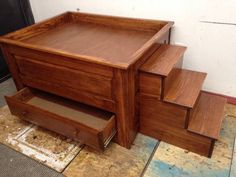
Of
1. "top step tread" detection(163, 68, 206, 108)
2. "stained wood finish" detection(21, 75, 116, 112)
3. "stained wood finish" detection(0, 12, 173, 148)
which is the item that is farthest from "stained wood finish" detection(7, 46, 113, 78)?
"top step tread" detection(163, 68, 206, 108)

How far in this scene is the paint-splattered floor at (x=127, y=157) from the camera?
1198 mm

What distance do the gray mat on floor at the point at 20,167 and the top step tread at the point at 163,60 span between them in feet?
2.38

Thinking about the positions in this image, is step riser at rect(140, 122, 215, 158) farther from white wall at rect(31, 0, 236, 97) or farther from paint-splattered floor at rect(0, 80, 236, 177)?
white wall at rect(31, 0, 236, 97)

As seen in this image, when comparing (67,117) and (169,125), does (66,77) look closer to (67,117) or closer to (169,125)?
(67,117)

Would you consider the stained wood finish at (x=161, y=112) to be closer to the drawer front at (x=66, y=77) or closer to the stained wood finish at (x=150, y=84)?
the stained wood finish at (x=150, y=84)

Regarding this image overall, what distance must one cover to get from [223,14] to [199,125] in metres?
0.67

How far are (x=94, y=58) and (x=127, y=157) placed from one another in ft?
1.89

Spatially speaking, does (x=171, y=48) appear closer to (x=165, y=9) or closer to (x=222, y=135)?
(x=165, y=9)

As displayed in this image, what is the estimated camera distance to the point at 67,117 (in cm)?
134

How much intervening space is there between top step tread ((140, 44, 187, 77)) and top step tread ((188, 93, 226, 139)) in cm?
31

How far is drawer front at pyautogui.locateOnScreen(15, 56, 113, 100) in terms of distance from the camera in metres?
1.20

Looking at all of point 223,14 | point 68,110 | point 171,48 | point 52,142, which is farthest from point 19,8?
point 223,14

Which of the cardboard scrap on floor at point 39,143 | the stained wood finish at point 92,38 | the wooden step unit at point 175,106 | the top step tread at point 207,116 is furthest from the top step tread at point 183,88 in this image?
the cardboard scrap on floor at point 39,143

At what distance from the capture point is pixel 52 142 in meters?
1.41
